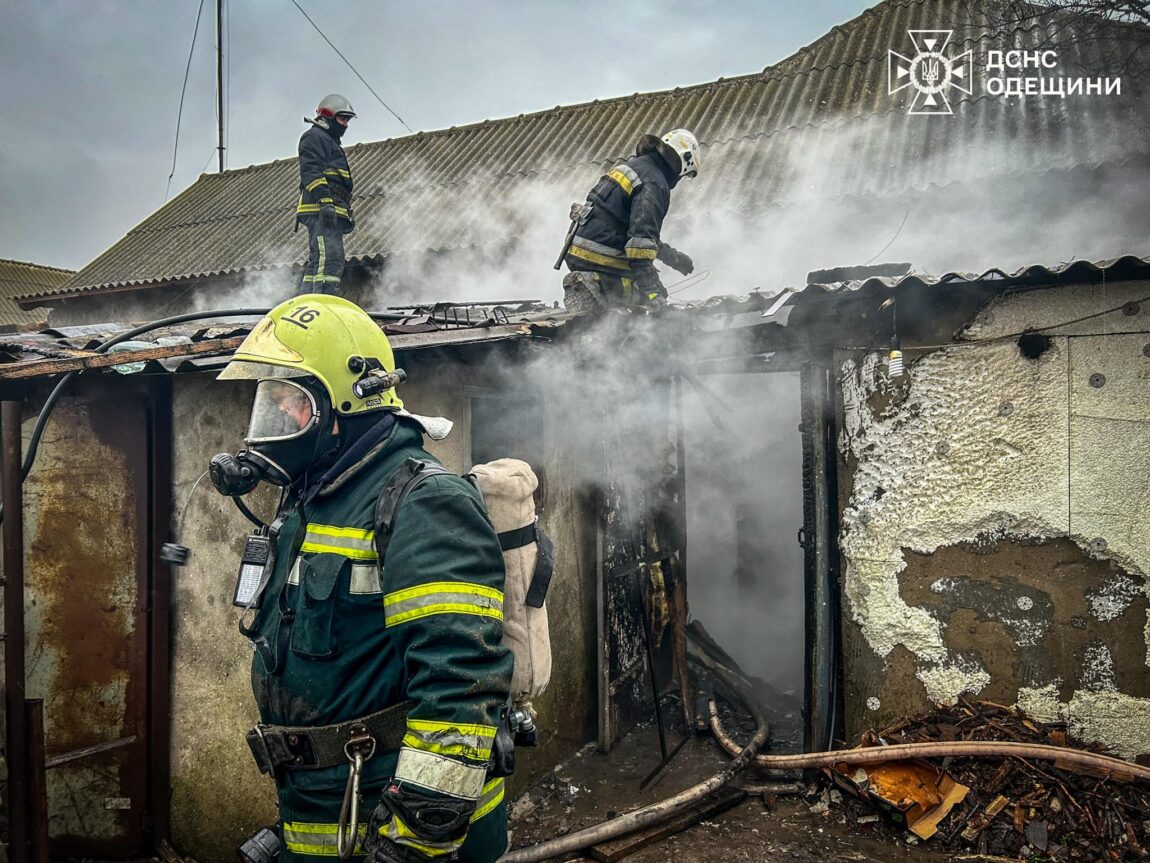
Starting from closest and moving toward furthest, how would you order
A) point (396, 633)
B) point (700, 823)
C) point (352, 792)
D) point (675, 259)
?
point (396, 633) < point (352, 792) < point (700, 823) < point (675, 259)

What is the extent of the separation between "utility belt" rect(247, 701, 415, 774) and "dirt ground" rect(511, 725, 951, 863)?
3.12 metres

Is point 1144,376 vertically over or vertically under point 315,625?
over

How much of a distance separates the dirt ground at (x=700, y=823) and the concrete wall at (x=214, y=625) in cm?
187

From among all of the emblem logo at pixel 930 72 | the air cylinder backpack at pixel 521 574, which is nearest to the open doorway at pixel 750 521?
the emblem logo at pixel 930 72

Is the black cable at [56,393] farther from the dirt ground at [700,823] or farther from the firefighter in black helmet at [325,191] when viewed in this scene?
the dirt ground at [700,823]

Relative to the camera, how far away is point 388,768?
2.09m

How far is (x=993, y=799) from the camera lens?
4590 mm

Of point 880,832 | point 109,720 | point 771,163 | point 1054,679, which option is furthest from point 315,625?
point 771,163

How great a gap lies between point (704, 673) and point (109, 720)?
523cm

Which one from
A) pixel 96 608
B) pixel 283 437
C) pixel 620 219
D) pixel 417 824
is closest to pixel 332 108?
pixel 620 219

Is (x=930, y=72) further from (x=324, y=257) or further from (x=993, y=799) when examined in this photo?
(x=993, y=799)

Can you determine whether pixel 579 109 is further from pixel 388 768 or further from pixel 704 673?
pixel 388 768

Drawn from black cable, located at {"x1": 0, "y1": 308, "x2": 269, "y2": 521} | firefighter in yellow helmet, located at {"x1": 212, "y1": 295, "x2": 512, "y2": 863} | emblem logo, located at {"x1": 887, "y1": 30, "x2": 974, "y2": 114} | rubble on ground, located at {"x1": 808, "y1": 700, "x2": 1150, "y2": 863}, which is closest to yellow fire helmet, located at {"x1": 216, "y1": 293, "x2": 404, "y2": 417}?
firefighter in yellow helmet, located at {"x1": 212, "y1": 295, "x2": 512, "y2": 863}

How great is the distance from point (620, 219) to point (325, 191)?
296cm
